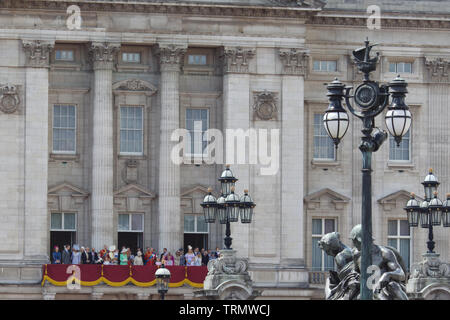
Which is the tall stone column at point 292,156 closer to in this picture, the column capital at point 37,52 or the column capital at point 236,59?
the column capital at point 236,59

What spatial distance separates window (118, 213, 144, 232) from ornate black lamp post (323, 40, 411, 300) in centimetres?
4011

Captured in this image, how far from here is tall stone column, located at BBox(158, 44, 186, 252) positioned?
69.1 metres

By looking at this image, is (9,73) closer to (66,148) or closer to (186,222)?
(66,148)

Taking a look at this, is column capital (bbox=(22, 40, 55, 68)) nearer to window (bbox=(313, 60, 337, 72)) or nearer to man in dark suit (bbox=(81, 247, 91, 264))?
man in dark suit (bbox=(81, 247, 91, 264))

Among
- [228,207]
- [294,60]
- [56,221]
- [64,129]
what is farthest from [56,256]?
[228,207]

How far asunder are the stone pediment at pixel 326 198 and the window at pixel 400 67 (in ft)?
20.5

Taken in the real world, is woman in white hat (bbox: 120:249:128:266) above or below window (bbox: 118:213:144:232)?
below

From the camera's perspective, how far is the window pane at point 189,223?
70.2 m

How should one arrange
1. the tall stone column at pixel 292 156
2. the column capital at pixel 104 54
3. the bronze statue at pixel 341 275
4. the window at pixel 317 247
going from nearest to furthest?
the bronze statue at pixel 341 275 → the column capital at pixel 104 54 → the tall stone column at pixel 292 156 → the window at pixel 317 247

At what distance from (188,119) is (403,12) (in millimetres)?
10672

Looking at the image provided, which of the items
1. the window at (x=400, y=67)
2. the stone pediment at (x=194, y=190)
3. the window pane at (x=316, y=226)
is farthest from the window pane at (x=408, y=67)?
the stone pediment at (x=194, y=190)

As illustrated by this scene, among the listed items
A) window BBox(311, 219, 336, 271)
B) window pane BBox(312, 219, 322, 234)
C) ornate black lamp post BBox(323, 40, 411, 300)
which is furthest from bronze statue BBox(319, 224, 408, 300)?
window pane BBox(312, 219, 322, 234)

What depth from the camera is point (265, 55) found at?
70.4 meters

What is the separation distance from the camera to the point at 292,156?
69.9 meters
